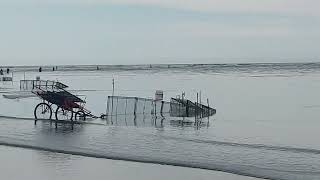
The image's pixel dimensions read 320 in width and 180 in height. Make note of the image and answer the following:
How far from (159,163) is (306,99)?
98.0 ft

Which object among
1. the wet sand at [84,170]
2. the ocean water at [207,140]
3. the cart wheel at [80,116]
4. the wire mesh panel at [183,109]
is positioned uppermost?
the wire mesh panel at [183,109]

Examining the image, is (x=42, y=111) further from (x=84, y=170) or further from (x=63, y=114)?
(x=84, y=170)

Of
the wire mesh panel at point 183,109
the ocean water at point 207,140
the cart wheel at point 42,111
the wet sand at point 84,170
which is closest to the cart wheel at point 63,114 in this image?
the cart wheel at point 42,111

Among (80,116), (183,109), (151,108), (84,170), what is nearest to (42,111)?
(80,116)

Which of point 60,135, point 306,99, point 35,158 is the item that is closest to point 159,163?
point 35,158

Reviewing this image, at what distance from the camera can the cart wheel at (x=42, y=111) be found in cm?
2870

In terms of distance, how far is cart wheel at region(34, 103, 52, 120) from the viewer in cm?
2870

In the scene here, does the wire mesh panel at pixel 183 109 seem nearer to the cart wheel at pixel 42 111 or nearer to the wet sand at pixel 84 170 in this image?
the cart wheel at pixel 42 111

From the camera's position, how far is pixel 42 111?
29.1 meters

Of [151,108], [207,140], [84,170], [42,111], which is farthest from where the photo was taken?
[151,108]

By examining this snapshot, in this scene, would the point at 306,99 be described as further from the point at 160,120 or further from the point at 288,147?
the point at 288,147

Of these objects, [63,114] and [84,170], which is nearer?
[84,170]

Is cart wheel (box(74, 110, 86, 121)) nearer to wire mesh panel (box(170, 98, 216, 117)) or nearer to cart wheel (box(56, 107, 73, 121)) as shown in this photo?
cart wheel (box(56, 107, 73, 121))

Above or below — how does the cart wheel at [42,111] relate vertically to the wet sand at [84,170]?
above
